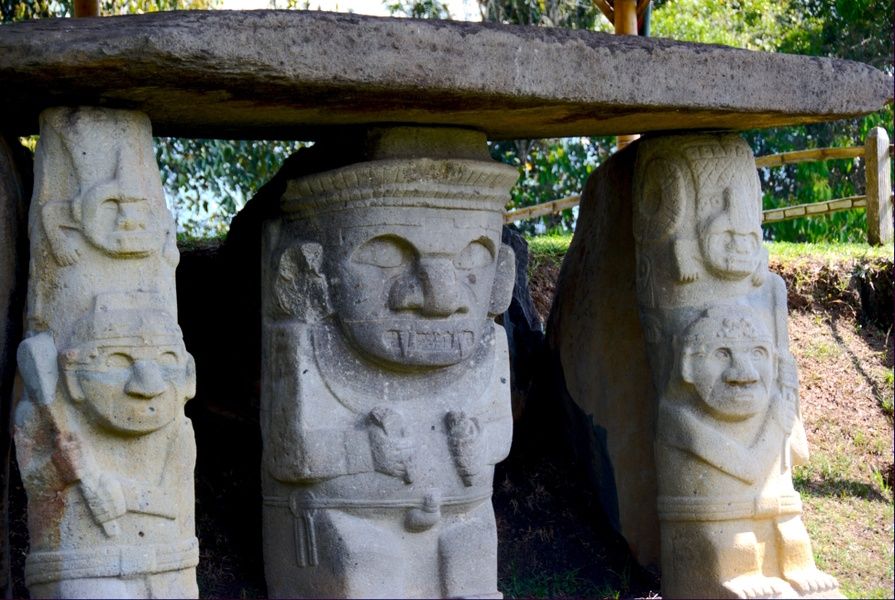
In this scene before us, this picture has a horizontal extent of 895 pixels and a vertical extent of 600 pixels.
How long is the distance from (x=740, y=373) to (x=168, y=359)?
2.12 m

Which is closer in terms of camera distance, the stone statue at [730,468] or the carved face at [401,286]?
the carved face at [401,286]

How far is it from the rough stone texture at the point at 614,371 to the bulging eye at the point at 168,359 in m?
2.17

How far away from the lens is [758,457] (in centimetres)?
512

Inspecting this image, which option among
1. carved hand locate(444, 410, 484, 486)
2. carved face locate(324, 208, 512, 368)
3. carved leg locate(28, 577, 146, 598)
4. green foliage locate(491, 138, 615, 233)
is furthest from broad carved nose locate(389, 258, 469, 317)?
green foliage locate(491, 138, 615, 233)

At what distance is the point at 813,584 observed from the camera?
4965 mm

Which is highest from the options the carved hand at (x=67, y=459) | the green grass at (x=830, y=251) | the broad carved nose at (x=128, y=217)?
the broad carved nose at (x=128, y=217)

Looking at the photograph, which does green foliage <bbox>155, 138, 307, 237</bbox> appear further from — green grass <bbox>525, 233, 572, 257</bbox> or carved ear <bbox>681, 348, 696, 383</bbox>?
carved ear <bbox>681, 348, 696, 383</bbox>

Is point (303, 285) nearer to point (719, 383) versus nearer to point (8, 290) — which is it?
point (8, 290)

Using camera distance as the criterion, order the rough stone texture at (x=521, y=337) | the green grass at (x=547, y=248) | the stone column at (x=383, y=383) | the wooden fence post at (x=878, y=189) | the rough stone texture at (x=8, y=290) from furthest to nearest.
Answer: the wooden fence post at (x=878, y=189)
the green grass at (x=547, y=248)
the rough stone texture at (x=521, y=337)
the stone column at (x=383, y=383)
the rough stone texture at (x=8, y=290)

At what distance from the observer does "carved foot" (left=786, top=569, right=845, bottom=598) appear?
16.2ft

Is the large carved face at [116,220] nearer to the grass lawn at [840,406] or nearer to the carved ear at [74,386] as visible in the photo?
the carved ear at [74,386]

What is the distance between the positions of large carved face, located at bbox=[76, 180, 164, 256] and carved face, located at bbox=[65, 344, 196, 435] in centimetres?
35

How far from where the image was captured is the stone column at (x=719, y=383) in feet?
16.7

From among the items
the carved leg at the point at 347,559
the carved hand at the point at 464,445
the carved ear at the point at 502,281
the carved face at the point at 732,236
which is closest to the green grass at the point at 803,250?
the carved ear at the point at 502,281
